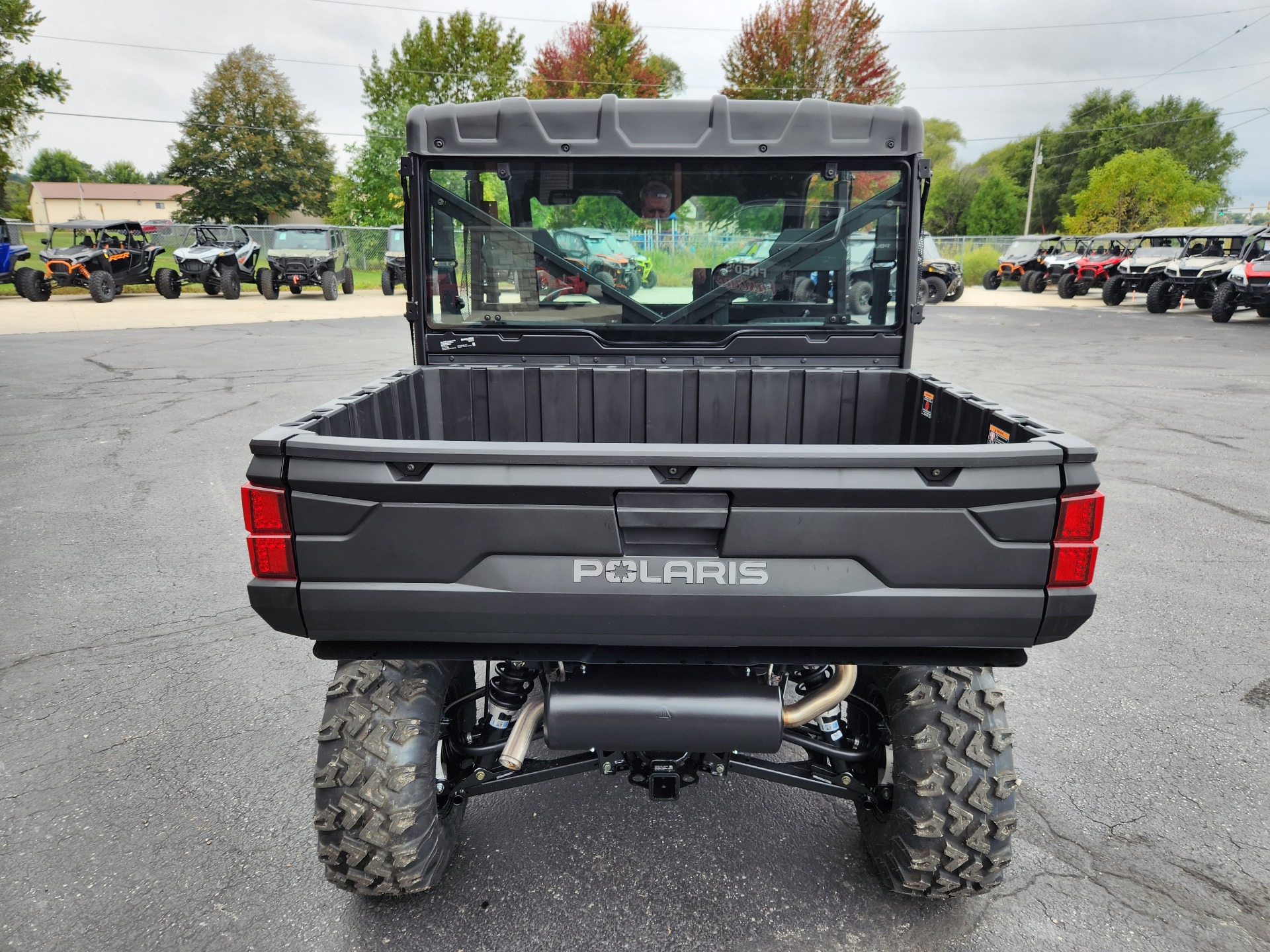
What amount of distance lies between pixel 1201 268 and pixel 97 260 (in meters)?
28.2

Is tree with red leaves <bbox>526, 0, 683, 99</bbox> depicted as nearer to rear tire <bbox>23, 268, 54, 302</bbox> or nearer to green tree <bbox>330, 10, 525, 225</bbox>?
green tree <bbox>330, 10, 525, 225</bbox>

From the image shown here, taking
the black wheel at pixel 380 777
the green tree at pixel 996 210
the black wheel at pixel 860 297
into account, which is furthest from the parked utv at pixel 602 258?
the green tree at pixel 996 210

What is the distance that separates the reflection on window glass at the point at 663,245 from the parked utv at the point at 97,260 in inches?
819

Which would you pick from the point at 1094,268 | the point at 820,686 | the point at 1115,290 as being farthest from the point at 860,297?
the point at 1094,268

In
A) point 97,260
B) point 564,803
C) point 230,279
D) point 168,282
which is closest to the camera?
point 564,803

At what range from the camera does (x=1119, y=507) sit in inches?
237

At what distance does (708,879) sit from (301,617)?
150cm

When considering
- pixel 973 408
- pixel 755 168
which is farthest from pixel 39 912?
pixel 755 168

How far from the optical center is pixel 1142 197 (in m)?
42.7

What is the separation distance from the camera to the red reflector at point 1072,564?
187 cm

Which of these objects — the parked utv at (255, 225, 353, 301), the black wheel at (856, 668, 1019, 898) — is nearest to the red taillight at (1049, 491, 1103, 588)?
the black wheel at (856, 668, 1019, 898)

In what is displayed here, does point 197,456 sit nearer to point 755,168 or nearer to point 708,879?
point 755,168

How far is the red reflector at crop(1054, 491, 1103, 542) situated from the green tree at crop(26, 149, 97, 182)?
110618 millimetres

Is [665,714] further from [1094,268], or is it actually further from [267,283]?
[1094,268]
